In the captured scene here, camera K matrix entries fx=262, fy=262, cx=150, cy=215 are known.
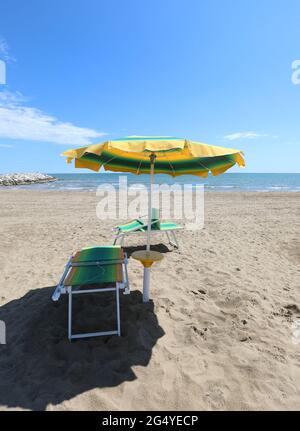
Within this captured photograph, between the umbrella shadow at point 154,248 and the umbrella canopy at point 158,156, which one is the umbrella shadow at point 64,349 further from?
the umbrella shadow at point 154,248

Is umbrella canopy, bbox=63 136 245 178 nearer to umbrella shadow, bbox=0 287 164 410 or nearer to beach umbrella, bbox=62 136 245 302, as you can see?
beach umbrella, bbox=62 136 245 302

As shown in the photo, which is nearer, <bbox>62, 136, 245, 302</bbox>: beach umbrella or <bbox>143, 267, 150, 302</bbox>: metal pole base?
<bbox>62, 136, 245, 302</bbox>: beach umbrella

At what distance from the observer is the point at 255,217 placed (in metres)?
11.8

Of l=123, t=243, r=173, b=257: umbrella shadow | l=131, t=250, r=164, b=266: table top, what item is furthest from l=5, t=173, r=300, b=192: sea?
l=131, t=250, r=164, b=266: table top

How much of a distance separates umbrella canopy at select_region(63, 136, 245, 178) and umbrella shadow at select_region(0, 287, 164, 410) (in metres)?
2.21

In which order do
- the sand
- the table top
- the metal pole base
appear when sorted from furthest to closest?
the metal pole base → the table top → the sand

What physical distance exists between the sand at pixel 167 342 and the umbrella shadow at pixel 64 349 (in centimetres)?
1

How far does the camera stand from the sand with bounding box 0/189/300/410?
8.34 feet

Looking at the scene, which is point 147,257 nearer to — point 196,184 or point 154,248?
point 154,248

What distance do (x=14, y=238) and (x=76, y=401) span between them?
6522 millimetres

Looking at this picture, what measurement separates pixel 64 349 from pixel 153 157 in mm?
2769

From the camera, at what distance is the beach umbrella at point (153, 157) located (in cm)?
271

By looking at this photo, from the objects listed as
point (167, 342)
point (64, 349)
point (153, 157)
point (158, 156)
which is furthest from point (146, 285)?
point (158, 156)
